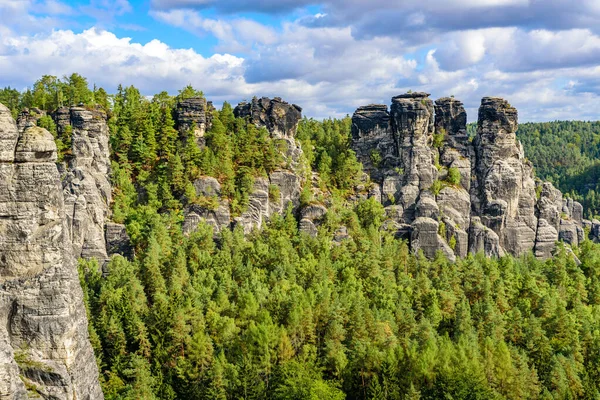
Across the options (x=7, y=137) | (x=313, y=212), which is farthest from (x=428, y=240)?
(x=7, y=137)

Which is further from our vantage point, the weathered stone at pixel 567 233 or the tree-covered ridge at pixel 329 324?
the weathered stone at pixel 567 233

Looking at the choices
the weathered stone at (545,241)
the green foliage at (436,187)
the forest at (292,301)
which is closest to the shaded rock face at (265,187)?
the forest at (292,301)

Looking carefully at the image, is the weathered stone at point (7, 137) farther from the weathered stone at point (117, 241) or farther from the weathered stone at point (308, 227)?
the weathered stone at point (308, 227)

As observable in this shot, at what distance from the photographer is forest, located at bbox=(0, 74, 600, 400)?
132 feet

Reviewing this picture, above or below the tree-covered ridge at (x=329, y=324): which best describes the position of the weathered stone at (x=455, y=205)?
above

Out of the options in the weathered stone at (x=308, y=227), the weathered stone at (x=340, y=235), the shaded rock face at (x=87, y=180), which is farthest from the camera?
the weathered stone at (x=308, y=227)

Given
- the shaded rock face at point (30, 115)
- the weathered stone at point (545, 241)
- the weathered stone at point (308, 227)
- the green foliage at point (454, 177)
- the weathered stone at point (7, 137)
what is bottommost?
the weathered stone at point (545, 241)

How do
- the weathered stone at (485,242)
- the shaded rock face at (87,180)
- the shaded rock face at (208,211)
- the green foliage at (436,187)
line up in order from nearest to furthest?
the shaded rock face at (87,180) < the shaded rock face at (208,211) < the weathered stone at (485,242) < the green foliage at (436,187)

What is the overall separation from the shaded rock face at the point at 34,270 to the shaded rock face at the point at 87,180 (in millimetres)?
32837

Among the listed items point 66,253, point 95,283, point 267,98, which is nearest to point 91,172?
point 95,283

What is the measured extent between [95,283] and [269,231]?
2242 cm

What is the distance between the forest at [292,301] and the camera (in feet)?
132

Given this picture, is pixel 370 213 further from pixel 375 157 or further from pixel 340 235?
pixel 375 157

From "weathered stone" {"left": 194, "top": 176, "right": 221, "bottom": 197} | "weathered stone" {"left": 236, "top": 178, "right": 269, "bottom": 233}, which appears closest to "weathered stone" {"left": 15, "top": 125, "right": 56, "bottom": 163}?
"weathered stone" {"left": 194, "top": 176, "right": 221, "bottom": 197}
